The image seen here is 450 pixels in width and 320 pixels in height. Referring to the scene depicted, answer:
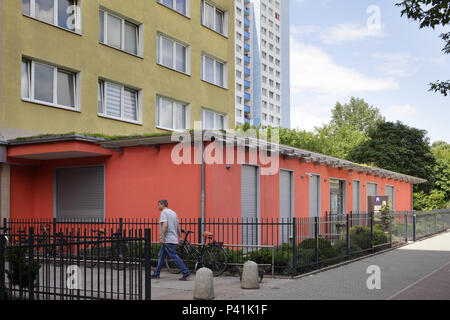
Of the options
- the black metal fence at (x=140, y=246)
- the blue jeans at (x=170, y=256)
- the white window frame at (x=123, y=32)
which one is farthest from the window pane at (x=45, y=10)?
the blue jeans at (x=170, y=256)

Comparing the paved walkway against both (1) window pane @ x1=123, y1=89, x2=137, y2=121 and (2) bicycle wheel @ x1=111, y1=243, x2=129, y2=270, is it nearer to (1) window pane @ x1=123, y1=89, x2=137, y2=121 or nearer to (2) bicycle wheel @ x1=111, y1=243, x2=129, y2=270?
(2) bicycle wheel @ x1=111, y1=243, x2=129, y2=270

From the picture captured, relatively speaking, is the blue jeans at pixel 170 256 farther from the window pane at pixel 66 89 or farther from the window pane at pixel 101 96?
the window pane at pixel 101 96

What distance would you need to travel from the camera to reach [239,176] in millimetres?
17141

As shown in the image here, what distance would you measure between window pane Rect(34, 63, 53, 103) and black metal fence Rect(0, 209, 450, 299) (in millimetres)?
4704

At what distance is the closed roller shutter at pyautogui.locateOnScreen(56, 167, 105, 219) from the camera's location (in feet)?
58.1

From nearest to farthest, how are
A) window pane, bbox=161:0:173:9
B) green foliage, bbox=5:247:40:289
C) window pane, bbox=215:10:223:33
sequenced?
green foliage, bbox=5:247:40:289
window pane, bbox=161:0:173:9
window pane, bbox=215:10:223:33

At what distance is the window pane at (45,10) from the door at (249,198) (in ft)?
29.5

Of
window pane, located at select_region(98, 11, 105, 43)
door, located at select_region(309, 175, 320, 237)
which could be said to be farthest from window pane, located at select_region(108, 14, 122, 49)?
door, located at select_region(309, 175, 320, 237)

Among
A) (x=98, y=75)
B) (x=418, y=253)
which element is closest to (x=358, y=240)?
(x=418, y=253)

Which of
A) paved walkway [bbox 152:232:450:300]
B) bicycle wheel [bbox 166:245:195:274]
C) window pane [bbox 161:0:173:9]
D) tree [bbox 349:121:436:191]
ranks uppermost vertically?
window pane [bbox 161:0:173:9]

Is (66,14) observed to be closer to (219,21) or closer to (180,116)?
(180,116)

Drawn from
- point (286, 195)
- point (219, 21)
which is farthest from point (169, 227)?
point (219, 21)

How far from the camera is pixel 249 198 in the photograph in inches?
703
